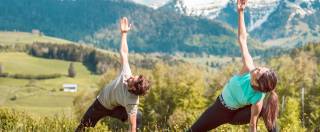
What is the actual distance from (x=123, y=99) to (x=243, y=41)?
2338mm

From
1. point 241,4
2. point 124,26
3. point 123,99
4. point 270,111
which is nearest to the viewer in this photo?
point 270,111

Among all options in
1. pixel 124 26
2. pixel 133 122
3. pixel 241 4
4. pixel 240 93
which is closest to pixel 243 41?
pixel 241 4

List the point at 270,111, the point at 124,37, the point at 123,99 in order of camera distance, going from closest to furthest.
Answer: the point at 270,111
the point at 123,99
the point at 124,37

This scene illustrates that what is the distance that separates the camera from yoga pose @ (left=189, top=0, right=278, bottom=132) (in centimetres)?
719

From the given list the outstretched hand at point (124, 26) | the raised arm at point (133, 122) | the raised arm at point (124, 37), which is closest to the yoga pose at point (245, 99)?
the raised arm at point (133, 122)

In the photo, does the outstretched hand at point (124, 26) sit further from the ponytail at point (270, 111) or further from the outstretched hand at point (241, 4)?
the ponytail at point (270, 111)

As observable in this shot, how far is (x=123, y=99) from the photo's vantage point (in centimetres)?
916

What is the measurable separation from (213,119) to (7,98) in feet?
656

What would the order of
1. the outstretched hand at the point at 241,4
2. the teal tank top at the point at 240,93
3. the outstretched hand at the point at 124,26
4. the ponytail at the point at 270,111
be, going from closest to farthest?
the teal tank top at the point at 240,93 < the ponytail at the point at 270,111 < the outstretched hand at the point at 241,4 < the outstretched hand at the point at 124,26

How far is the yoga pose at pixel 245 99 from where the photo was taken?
7188 millimetres

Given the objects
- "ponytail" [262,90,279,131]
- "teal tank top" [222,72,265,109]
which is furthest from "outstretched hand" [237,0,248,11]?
"ponytail" [262,90,279,131]

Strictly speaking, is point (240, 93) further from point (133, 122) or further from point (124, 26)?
point (124, 26)

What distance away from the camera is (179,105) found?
269 feet

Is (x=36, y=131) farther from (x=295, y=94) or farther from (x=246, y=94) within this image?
(x=295, y=94)
